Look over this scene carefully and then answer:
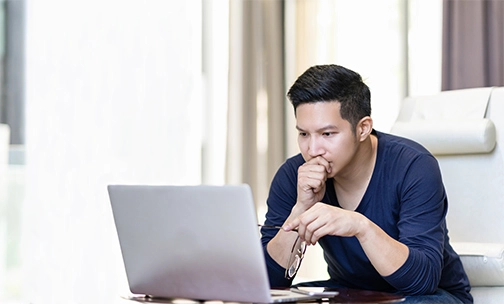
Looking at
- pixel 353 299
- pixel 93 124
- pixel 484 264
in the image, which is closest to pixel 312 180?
pixel 353 299

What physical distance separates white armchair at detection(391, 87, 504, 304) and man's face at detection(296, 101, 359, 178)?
2.64 ft

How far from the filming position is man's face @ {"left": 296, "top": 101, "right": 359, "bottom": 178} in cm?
191

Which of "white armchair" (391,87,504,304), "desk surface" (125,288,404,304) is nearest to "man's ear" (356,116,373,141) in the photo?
"desk surface" (125,288,404,304)

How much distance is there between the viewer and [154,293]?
154cm

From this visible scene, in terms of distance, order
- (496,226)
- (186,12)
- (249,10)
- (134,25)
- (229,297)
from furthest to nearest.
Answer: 1. (249,10)
2. (186,12)
3. (134,25)
4. (496,226)
5. (229,297)

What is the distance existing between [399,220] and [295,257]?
0.98ft

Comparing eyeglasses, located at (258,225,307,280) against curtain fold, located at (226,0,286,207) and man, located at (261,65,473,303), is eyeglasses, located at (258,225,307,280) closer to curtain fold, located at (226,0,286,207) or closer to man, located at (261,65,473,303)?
man, located at (261,65,473,303)

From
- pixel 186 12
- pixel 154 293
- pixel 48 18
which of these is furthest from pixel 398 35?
pixel 154 293

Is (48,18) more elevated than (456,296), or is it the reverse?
(48,18)

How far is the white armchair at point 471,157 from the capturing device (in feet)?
8.61

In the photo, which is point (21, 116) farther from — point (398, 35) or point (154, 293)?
point (398, 35)

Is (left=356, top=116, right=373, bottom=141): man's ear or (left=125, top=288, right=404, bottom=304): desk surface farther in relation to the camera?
(left=356, top=116, right=373, bottom=141): man's ear

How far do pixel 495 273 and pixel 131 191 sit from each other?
1342mm

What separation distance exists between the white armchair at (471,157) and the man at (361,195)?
2.03 ft
